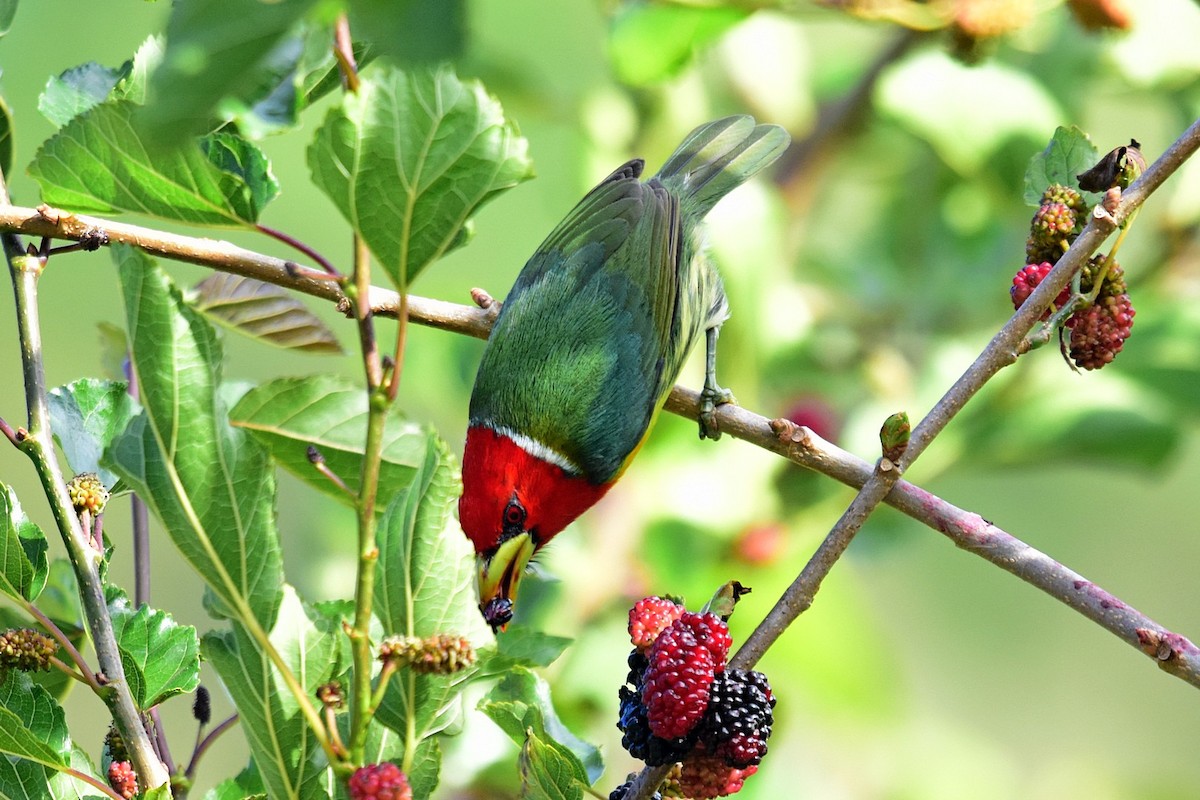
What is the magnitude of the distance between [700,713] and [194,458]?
1.97ft

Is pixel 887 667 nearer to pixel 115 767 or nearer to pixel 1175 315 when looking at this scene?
pixel 1175 315

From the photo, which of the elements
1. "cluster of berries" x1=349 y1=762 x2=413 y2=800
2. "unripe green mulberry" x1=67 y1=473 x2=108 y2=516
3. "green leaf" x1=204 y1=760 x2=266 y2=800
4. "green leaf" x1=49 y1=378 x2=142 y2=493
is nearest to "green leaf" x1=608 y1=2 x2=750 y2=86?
"green leaf" x1=49 y1=378 x2=142 y2=493

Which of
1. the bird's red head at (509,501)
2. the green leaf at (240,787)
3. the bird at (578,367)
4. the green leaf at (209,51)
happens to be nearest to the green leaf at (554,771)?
the green leaf at (240,787)

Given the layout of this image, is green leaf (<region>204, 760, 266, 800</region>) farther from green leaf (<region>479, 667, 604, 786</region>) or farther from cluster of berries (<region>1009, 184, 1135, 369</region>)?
cluster of berries (<region>1009, 184, 1135, 369</region>)

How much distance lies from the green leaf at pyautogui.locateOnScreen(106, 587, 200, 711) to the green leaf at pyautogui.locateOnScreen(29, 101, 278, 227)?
0.45 meters

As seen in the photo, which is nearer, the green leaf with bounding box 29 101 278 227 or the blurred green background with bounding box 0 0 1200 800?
the green leaf with bounding box 29 101 278 227

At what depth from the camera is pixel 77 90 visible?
1502 millimetres

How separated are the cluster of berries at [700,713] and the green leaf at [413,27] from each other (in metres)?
0.83

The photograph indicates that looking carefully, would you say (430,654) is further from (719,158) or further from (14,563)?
(719,158)

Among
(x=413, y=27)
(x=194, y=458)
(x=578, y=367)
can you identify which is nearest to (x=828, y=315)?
(x=578, y=367)

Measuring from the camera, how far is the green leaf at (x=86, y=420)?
1.37 metres

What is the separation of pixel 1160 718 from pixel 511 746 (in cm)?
409

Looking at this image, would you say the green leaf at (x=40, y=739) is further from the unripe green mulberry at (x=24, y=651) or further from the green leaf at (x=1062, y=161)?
the green leaf at (x=1062, y=161)

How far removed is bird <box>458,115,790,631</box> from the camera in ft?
8.88
